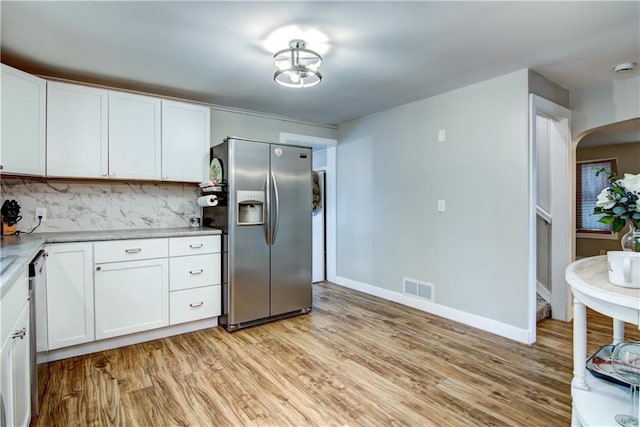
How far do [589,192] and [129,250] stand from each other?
24.9 feet

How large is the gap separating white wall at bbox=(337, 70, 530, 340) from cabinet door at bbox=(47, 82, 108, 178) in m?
2.91

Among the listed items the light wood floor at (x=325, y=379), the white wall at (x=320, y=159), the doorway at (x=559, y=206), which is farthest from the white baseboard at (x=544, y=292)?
the white wall at (x=320, y=159)

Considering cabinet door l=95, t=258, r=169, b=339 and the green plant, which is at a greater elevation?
the green plant

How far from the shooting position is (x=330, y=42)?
2242 millimetres

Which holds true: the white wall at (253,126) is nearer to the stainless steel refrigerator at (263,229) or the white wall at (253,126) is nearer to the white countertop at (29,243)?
the stainless steel refrigerator at (263,229)

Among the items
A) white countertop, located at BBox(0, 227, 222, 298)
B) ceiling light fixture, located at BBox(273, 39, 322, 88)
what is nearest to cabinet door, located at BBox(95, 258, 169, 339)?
white countertop, located at BBox(0, 227, 222, 298)

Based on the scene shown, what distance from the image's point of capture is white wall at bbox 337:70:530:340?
286 centimetres

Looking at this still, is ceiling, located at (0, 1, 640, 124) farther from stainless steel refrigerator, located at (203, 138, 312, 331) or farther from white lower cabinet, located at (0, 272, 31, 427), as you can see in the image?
white lower cabinet, located at (0, 272, 31, 427)

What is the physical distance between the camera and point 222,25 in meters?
2.04

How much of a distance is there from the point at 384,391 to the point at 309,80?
8.35ft

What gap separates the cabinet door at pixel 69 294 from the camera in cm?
242

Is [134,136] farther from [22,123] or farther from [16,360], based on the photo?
[16,360]

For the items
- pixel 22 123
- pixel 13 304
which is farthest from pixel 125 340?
pixel 22 123

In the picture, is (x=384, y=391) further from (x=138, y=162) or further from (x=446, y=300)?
(x=138, y=162)
